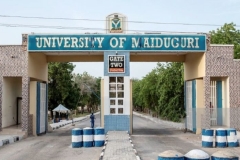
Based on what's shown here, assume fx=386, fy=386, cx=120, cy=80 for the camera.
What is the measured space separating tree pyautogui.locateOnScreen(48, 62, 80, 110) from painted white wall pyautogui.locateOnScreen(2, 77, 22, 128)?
22284 millimetres

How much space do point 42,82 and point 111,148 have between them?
48.5ft

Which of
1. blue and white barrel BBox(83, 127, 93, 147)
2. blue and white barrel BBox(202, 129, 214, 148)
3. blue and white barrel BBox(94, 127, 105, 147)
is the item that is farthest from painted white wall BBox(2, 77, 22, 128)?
blue and white barrel BBox(202, 129, 214, 148)

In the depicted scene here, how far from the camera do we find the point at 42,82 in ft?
98.4

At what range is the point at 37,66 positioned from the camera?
92.4ft

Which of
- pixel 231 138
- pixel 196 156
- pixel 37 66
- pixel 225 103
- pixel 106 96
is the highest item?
pixel 37 66

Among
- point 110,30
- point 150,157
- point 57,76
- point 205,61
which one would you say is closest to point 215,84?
point 205,61

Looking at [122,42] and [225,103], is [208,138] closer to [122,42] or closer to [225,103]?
[225,103]

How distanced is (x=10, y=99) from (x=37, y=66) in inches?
121

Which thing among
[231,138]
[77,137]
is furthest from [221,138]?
[77,137]

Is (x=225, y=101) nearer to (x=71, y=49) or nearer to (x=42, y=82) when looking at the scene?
(x=71, y=49)

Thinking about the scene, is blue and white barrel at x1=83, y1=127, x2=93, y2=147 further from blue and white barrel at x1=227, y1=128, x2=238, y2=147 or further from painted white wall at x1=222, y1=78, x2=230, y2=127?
painted white wall at x1=222, y1=78, x2=230, y2=127

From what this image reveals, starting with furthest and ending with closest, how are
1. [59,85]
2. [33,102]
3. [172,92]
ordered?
1. [59,85]
2. [172,92]
3. [33,102]

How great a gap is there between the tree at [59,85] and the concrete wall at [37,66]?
874 inches

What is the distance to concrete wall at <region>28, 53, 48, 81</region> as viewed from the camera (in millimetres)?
26303
